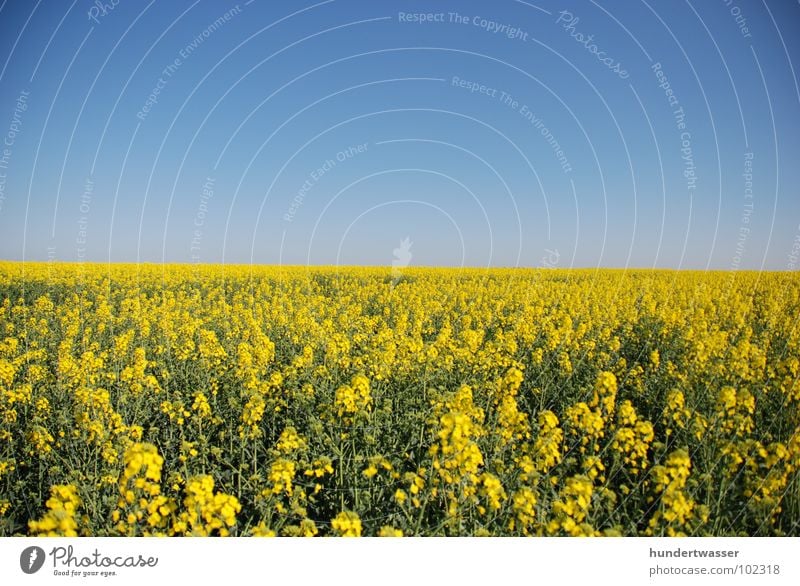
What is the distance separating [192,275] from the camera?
2486cm

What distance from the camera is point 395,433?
5.38m

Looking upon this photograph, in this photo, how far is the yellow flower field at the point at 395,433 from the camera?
364 cm
